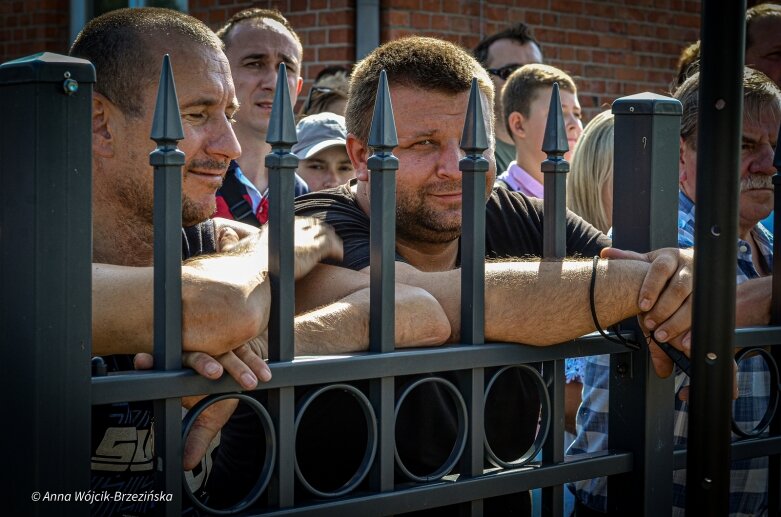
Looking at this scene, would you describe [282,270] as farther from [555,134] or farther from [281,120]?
[555,134]

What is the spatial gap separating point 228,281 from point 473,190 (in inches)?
18.2

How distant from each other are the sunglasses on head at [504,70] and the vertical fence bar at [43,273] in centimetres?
441

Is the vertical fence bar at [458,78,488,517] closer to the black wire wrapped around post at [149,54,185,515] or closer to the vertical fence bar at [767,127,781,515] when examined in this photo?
the black wire wrapped around post at [149,54,185,515]

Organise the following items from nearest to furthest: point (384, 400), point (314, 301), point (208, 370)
→ point (208, 370) → point (384, 400) → point (314, 301)

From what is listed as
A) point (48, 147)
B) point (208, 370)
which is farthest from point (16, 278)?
point (208, 370)

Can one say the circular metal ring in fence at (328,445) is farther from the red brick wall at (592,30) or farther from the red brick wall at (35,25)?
the red brick wall at (35,25)

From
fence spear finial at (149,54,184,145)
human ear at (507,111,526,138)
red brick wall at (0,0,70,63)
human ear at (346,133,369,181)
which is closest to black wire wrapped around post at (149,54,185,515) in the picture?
fence spear finial at (149,54,184,145)

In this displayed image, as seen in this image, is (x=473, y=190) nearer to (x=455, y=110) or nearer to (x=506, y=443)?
(x=455, y=110)

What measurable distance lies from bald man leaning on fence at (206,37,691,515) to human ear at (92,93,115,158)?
0.47 metres

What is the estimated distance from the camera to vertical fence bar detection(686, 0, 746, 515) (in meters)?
1.30

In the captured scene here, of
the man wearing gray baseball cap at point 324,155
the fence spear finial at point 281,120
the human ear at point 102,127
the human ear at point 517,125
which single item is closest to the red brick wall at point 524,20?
the human ear at point 517,125

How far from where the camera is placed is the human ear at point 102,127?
2088 mm

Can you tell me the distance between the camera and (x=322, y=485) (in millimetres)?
1915

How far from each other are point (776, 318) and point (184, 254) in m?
1.32
